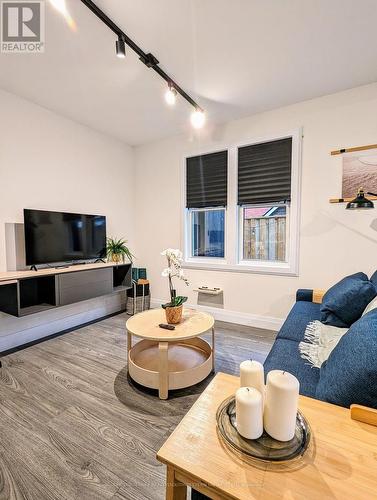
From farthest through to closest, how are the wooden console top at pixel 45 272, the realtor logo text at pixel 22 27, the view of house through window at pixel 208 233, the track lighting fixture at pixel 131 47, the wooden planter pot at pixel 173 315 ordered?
the view of house through window at pixel 208 233
the wooden console top at pixel 45 272
the wooden planter pot at pixel 173 315
the realtor logo text at pixel 22 27
the track lighting fixture at pixel 131 47

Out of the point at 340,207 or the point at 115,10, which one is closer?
the point at 115,10

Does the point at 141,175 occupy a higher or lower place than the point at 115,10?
lower

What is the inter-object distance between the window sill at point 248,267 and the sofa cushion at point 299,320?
1.83ft

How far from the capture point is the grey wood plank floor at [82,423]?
1209mm

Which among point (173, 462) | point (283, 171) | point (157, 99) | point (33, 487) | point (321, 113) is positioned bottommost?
point (33, 487)

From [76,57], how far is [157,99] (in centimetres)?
89

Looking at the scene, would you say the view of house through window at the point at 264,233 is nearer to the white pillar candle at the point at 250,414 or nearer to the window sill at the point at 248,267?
the window sill at the point at 248,267

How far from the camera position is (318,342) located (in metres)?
1.67

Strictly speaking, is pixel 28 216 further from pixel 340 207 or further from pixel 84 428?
pixel 340 207

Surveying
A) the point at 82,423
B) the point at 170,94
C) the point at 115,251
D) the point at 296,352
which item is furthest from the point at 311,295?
the point at 115,251

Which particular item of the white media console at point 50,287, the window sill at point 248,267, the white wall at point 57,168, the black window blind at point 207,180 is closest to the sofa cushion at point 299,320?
the window sill at point 248,267

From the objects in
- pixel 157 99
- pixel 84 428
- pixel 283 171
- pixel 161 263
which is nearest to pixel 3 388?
pixel 84 428

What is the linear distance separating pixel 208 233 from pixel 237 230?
0.51 metres

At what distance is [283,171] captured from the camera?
2.98 meters
